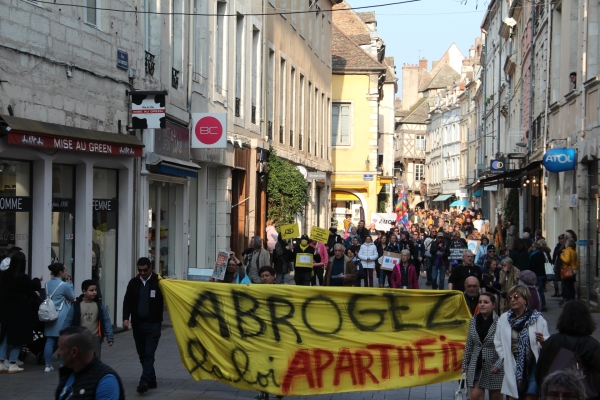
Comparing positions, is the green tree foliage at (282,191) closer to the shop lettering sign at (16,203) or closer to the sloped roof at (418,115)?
the shop lettering sign at (16,203)

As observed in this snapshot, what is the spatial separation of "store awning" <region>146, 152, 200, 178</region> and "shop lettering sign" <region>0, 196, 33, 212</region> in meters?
3.70

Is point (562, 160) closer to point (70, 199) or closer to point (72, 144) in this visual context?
point (70, 199)

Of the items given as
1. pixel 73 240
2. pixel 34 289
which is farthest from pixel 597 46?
pixel 34 289

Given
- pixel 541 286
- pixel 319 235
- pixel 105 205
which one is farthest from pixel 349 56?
pixel 105 205

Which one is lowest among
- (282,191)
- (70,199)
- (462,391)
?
(462,391)

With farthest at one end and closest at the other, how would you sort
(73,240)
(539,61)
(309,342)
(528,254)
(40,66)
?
(539,61) → (528,254) → (73,240) → (40,66) → (309,342)

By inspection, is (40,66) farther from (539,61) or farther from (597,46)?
(539,61)

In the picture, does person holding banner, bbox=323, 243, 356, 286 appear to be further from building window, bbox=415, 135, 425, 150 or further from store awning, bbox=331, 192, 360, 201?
building window, bbox=415, 135, 425, 150

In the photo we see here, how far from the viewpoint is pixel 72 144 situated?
1395cm

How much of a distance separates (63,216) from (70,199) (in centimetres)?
35

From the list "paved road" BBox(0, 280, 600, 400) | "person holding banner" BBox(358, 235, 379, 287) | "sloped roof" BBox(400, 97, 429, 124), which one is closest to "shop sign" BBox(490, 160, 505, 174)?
"person holding banner" BBox(358, 235, 379, 287)

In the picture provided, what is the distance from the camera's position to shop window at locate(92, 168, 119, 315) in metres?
16.0

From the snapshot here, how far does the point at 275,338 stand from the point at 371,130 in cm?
4060

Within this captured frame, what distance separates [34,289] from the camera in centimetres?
1230
